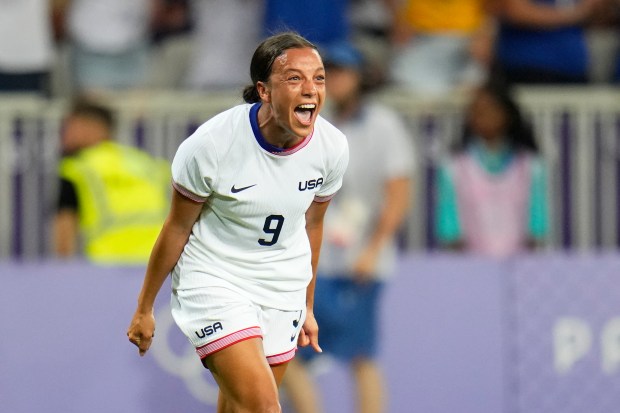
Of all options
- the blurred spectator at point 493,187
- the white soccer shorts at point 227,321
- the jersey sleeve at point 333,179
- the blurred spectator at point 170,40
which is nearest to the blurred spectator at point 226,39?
the blurred spectator at point 170,40

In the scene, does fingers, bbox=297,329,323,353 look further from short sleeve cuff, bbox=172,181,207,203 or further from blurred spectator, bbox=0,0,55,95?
blurred spectator, bbox=0,0,55,95

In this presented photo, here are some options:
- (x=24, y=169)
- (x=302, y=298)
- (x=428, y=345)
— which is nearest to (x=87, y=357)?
(x=24, y=169)

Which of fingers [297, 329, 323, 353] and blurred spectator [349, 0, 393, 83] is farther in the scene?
blurred spectator [349, 0, 393, 83]

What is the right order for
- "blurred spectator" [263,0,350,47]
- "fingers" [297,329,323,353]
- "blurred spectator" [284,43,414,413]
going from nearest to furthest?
"fingers" [297,329,323,353]
"blurred spectator" [284,43,414,413]
"blurred spectator" [263,0,350,47]

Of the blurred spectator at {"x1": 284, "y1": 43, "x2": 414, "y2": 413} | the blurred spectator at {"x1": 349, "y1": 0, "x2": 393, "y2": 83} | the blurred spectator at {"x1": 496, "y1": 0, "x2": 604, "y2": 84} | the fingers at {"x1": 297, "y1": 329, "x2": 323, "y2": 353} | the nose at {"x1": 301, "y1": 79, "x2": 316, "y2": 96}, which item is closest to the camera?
the nose at {"x1": 301, "y1": 79, "x2": 316, "y2": 96}

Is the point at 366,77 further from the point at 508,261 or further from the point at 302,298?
the point at 302,298

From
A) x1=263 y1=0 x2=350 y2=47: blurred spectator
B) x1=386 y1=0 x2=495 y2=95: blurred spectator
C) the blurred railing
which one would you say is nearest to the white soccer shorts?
x1=263 y1=0 x2=350 y2=47: blurred spectator

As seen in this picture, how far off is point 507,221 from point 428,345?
0.88 m

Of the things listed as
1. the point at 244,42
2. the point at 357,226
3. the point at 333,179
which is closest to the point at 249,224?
the point at 333,179

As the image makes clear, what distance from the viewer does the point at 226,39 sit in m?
9.58

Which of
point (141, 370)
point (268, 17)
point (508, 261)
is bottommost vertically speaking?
point (141, 370)

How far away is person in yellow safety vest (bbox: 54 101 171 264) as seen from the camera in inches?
348

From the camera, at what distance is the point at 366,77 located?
31.1 feet

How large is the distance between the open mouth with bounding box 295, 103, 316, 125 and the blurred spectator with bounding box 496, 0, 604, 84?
4.34 metres
